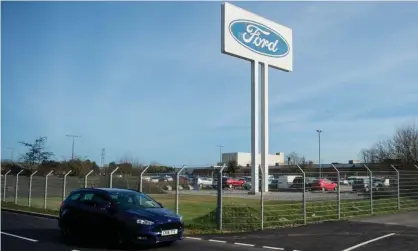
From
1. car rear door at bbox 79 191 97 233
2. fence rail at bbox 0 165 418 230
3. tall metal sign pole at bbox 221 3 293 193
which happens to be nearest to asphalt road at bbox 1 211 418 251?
car rear door at bbox 79 191 97 233

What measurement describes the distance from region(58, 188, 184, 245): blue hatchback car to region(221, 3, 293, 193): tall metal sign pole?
66.3 feet

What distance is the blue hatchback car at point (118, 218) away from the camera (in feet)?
35.7

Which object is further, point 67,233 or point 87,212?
point 67,233

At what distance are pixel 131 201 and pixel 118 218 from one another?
0.93 m

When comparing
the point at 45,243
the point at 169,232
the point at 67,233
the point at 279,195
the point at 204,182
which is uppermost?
the point at 204,182

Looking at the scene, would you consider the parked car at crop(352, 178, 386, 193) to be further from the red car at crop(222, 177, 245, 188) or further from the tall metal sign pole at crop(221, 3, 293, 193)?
the tall metal sign pole at crop(221, 3, 293, 193)

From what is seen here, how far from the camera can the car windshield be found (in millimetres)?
11798

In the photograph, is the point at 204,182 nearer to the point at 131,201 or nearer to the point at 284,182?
the point at 284,182

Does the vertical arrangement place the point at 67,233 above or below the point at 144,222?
below

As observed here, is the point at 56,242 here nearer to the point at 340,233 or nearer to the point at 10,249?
the point at 10,249

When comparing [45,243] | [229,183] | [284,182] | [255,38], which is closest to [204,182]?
[229,183]

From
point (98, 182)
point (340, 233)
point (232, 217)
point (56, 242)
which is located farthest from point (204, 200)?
point (56, 242)

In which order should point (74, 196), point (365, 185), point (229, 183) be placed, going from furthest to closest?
1. point (365, 185)
2. point (229, 183)
3. point (74, 196)

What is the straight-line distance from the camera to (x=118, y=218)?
1126 cm
